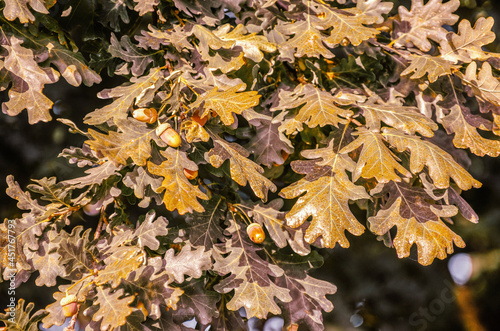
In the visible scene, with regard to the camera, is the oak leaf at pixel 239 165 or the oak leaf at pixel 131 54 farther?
the oak leaf at pixel 131 54

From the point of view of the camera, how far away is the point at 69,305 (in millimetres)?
531

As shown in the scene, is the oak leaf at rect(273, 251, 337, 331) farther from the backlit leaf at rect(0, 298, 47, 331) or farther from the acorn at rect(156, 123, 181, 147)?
the backlit leaf at rect(0, 298, 47, 331)

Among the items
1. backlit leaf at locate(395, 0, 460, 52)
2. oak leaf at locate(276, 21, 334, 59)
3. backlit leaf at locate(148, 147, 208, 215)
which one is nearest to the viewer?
backlit leaf at locate(148, 147, 208, 215)

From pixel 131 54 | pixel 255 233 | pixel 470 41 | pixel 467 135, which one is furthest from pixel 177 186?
pixel 470 41

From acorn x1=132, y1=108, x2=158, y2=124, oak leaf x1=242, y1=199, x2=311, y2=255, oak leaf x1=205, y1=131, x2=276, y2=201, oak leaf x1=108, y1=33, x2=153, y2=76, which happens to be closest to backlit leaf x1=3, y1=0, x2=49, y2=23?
oak leaf x1=108, y1=33, x2=153, y2=76

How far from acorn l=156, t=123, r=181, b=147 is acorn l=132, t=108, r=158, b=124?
0.08 feet

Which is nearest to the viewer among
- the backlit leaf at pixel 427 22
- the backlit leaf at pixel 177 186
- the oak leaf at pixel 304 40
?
the backlit leaf at pixel 177 186

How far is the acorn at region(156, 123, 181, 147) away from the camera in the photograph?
511 mm

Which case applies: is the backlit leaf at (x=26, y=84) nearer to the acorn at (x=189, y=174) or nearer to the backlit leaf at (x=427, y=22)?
the acorn at (x=189, y=174)

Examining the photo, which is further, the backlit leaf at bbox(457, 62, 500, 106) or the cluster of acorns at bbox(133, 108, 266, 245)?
the backlit leaf at bbox(457, 62, 500, 106)

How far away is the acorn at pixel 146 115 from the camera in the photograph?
20.7 inches

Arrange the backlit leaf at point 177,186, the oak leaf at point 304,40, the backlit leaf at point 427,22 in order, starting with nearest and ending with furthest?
the backlit leaf at point 177,186 < the oak leaf at point 304,40 < the backlit leaf at point 427,22

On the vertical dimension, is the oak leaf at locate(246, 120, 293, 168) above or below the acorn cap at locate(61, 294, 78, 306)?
above

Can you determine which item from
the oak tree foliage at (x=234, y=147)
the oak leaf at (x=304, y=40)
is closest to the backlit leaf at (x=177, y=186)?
the oak tree foliage at (x=234, y=147)
